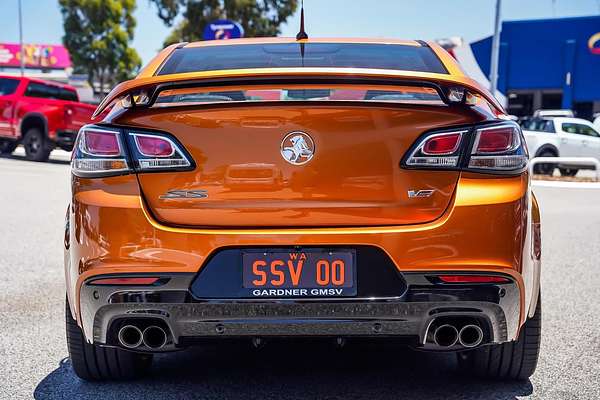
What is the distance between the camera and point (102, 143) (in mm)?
2908

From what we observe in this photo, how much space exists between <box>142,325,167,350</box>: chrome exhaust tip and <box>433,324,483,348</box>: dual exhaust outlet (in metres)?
0.99

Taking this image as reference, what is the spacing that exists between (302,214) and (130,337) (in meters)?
0.80

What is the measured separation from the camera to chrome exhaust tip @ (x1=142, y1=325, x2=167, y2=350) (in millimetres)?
2904

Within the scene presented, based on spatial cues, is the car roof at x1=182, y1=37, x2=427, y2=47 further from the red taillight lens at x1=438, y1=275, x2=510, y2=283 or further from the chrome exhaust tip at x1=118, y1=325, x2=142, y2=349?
the chrome exhaust tip at x1=118, y1=325, x2=142, y2=349

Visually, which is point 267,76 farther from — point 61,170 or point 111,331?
point 61,170

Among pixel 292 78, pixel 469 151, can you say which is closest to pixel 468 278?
pixel 469 151

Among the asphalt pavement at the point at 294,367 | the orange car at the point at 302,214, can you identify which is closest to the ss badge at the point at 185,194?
the orange car at the point at 302,214

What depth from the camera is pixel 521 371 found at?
11.1 ft

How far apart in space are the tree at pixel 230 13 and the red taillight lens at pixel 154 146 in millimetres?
33145

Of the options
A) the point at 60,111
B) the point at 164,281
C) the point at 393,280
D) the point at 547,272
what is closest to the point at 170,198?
the point at 164,281

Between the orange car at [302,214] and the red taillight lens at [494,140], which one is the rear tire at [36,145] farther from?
A: the red taillight lens at [494,140]

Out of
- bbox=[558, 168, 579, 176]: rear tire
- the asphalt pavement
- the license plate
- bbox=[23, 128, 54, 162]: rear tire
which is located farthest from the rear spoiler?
bbox=[558, 168, 579, 176]: rear tire

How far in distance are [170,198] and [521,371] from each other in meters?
1.68

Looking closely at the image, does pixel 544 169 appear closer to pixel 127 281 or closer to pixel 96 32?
pixel 127 281
